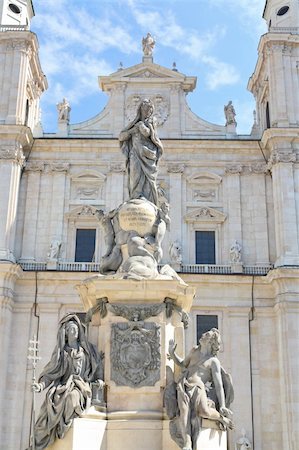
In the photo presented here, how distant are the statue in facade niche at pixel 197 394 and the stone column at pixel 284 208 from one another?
17251 mm

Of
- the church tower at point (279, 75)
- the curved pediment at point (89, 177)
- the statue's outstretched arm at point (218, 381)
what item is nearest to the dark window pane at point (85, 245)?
the curved pediment at point (89, 177)

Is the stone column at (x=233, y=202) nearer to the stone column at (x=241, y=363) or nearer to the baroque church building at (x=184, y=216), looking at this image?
the baroque church building at (x=184, y=216)

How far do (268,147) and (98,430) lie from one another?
2142 centimetres

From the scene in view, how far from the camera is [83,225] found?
2795 cm

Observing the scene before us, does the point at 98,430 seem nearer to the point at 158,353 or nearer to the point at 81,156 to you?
the point at 158,353

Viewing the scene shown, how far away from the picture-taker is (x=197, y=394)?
8.33 meters

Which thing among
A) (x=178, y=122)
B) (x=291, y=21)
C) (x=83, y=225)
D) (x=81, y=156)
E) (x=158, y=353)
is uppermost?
(x=291, y=21)

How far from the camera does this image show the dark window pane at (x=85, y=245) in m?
27.4

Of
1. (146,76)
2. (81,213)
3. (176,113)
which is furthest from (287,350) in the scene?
(146,76)

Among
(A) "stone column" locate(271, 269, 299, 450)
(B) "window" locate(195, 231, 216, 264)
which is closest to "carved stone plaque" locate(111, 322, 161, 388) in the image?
(A) "stone column" locate(271, 269, 299, 450)

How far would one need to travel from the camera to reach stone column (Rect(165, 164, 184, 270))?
27359 mm

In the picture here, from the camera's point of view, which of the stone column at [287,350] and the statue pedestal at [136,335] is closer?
the statue pedestal at [136,335]

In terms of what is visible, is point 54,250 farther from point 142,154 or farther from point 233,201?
point 142,154

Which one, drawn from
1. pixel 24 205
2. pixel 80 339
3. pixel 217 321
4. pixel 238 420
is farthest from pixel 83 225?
pixel 80 339
